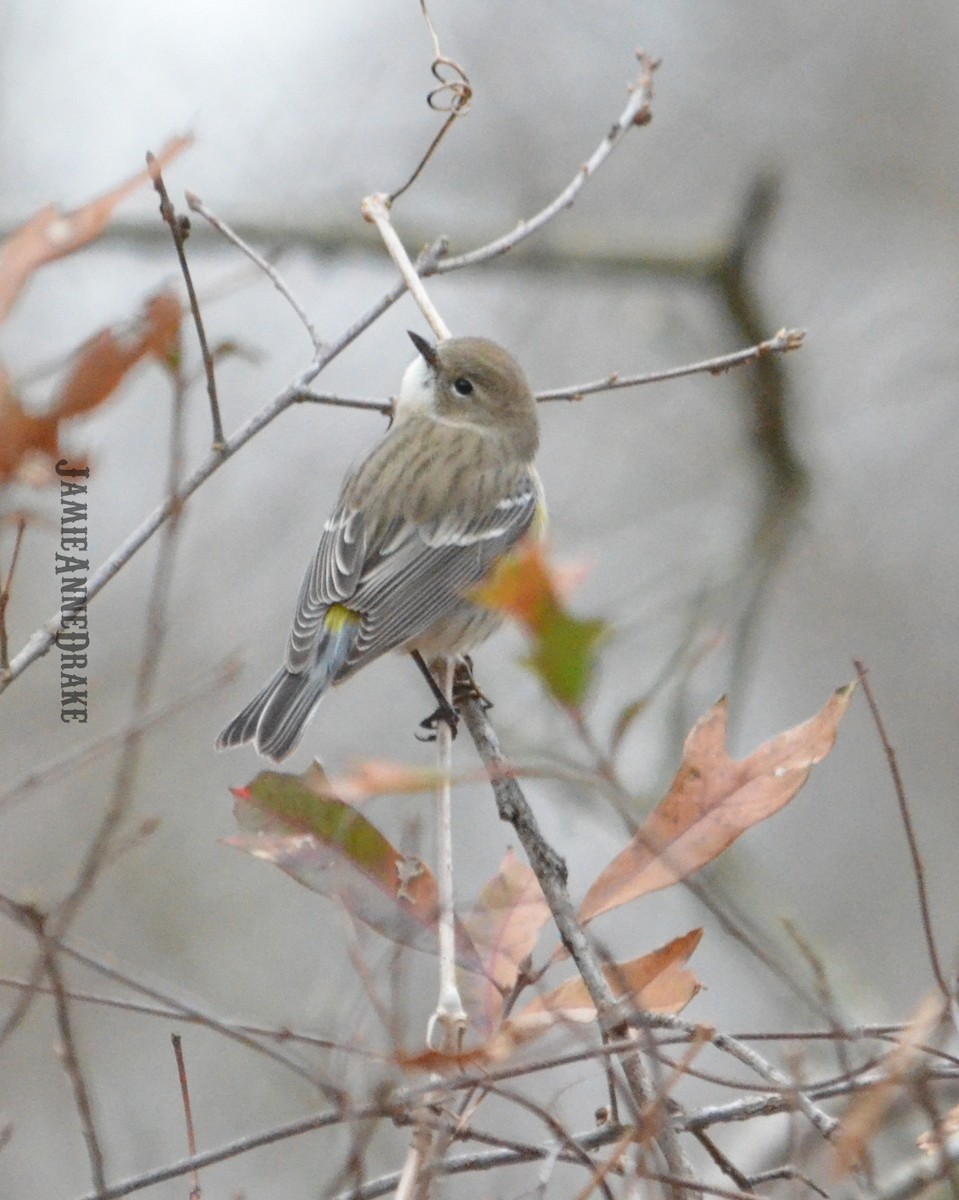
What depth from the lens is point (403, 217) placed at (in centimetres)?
662

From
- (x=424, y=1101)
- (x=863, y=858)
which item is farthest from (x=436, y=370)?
(x=863, y=858)

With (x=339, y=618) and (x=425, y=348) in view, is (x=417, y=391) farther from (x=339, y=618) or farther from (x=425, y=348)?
(x=339, y=618)

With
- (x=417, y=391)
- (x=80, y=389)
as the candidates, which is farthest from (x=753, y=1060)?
(x=417, y=391)

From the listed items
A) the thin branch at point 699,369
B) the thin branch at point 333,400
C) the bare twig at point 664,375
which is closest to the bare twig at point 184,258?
the thin branch at point 333,400

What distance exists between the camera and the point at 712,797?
2533 mm

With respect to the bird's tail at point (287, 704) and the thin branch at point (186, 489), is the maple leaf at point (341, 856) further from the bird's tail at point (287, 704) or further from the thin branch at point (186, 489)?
the bird's tail at point (287, 704)

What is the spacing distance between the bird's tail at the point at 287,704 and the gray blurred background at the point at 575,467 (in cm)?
185

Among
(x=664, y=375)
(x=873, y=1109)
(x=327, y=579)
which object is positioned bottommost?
(x=873, y=1109)

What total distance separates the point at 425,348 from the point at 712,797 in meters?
2.63

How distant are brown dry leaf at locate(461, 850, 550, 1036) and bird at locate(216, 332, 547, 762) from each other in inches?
→ 53.6

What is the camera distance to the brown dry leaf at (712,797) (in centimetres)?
246

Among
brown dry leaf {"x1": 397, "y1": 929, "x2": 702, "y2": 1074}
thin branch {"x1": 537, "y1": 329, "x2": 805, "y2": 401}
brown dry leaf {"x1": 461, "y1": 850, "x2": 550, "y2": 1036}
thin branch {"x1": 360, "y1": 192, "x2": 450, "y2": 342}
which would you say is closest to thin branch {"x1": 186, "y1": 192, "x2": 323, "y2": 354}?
thin branch {"x1": 360, "y1": 192, "x2": 450, "y2": 342}

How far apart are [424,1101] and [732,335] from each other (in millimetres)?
5073

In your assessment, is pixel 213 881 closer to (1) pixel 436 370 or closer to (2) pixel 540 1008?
(1) pixel 436 370
